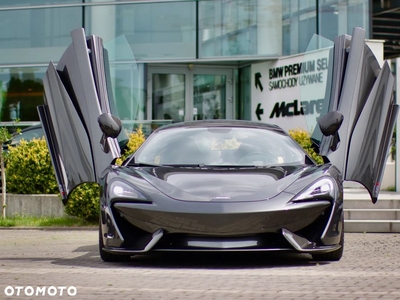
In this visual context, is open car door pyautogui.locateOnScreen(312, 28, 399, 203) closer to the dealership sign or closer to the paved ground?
the paved ground

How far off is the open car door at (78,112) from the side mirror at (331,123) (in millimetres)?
2203

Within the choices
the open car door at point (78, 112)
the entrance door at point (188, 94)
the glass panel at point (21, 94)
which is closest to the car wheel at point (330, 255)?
the open car door at point (78, 112)

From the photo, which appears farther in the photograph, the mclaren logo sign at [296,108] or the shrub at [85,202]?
the mclaren logo sign at [296,108]

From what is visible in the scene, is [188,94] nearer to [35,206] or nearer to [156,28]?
[156,28]

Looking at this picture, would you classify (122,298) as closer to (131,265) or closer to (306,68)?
(131,265)

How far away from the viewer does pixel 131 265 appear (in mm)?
7551

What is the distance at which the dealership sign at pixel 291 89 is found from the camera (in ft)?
69.9

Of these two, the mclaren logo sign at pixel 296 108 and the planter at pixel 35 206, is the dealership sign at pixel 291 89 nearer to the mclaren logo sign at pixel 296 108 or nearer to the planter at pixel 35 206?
the mclaren logo sign at pixel 296 108

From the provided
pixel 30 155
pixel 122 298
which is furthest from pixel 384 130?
pixel 30 155

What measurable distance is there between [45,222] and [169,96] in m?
11.0

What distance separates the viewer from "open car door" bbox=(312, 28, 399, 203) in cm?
888

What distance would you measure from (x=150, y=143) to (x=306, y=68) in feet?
44.5

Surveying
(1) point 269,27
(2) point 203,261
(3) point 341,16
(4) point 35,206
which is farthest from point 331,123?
(1) point 269,27

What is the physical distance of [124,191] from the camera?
749 cm
